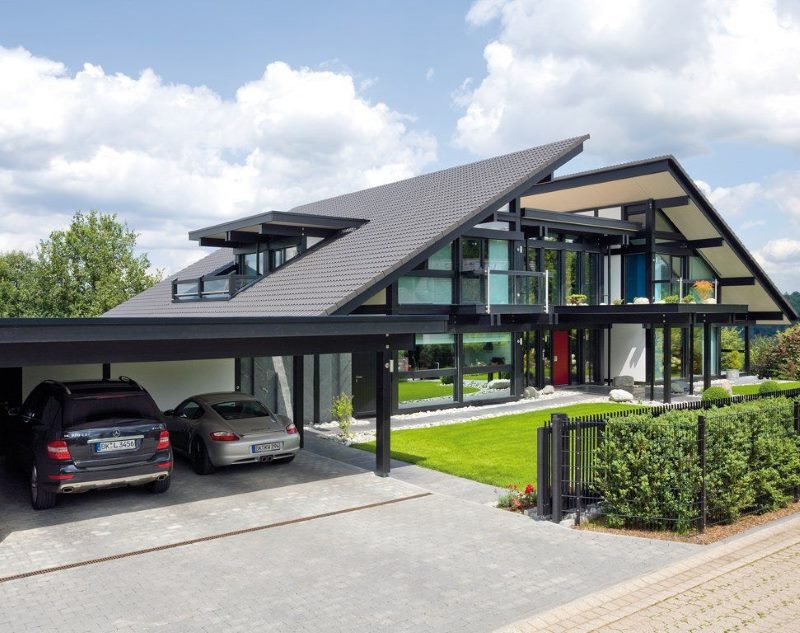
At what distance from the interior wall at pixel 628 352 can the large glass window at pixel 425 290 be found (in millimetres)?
9217

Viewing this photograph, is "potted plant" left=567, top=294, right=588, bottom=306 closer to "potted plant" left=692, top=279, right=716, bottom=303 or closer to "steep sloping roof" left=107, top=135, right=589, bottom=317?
"potted plant" left=692, top=279, right=716, bottom=303

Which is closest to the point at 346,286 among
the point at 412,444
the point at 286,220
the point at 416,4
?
the point at 412,444

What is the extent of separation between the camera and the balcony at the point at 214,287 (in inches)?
744

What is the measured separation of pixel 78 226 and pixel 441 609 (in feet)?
123

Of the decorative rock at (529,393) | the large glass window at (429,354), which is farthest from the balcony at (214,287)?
the decorative rock at (529,393)

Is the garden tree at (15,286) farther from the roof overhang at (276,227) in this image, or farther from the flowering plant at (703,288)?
the flowering plant at (703,288)

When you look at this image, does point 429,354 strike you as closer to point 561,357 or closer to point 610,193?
point 561,357

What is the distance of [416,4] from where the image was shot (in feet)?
47.6

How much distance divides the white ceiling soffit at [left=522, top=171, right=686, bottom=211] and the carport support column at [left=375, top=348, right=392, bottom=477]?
50.7 ft

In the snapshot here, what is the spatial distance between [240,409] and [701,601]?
815 cm

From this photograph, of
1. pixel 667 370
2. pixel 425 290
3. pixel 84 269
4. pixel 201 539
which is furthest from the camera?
pixel 84 269

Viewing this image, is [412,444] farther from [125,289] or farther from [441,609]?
[125,289]

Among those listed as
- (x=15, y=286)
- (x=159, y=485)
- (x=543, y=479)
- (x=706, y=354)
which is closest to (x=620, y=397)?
(x=706, y=354)

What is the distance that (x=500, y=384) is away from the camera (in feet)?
68.9
